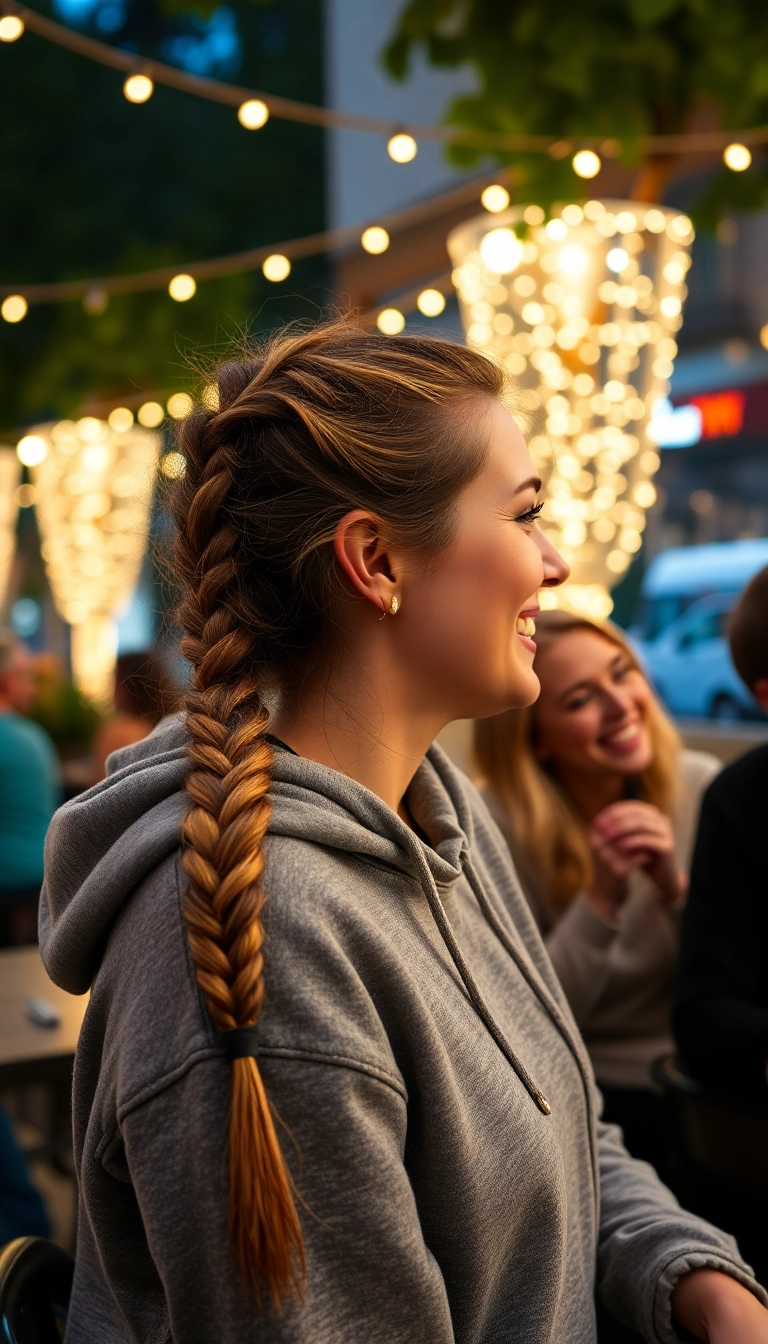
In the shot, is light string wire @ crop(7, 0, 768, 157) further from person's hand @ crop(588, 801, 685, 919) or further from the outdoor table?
the outdoor table

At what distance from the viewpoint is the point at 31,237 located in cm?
923

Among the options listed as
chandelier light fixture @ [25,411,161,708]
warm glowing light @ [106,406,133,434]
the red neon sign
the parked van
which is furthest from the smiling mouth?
warm glowing light @ [106,406,133,434]

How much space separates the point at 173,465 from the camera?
1.11 meters

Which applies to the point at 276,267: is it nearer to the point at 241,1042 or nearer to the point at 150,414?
the point at 241,1042

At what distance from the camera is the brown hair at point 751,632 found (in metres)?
1.63

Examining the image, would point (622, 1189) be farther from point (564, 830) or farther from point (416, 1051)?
point (564, 830)

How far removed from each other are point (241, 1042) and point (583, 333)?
213cm

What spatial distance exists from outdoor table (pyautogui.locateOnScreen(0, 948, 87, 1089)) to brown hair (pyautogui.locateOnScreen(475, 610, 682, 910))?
72cm

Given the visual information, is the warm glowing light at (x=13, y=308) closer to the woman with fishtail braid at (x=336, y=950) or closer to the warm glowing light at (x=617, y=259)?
the warm glowing light at (x=617, y=259)

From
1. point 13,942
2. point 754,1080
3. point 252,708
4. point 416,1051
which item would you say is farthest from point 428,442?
point 13,942

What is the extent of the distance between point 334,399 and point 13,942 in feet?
8.49

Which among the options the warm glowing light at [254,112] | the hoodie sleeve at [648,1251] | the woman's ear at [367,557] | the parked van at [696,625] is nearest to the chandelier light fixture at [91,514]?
the parked van at [696,625]

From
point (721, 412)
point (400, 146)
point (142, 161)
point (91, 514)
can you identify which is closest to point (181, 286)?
point (400, 146)

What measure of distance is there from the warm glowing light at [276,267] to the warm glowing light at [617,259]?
69 cm
